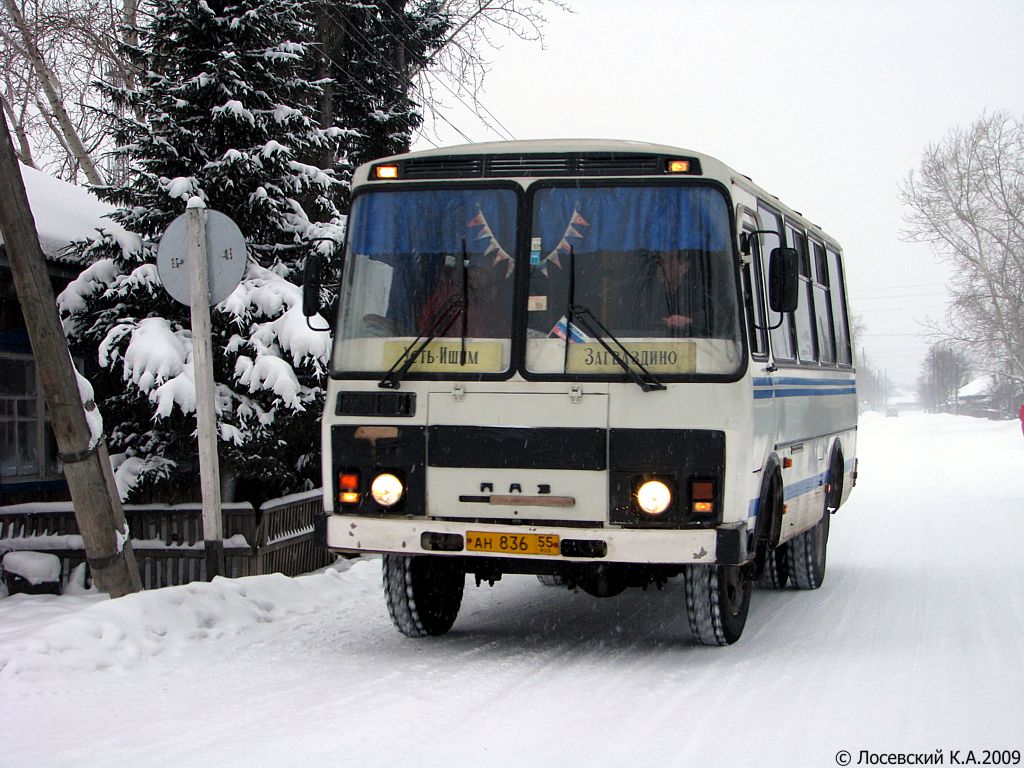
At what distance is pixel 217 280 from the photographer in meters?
9.21

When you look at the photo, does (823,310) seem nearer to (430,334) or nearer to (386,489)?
(430,334)

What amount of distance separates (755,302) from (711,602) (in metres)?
1.85

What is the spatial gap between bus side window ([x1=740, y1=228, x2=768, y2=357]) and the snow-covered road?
6.22 feet

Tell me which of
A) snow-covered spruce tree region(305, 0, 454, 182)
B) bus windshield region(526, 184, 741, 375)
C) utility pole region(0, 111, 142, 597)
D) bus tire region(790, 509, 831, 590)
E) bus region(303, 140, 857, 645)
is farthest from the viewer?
snow-covered spruce tree region(305, 0, 454, 182)

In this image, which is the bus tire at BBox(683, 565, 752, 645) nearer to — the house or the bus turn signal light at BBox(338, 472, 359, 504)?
the bus turn signal light at BBox(338, 472, 359, 504)

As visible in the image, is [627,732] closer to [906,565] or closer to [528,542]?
[528,542]

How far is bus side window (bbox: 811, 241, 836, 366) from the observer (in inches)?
441

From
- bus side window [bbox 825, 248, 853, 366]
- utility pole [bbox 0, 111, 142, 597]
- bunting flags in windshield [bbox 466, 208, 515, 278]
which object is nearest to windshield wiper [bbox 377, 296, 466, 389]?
bunting flags in windshield [bbox 466, 208, 515, 278]

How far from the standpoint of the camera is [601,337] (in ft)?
24.8

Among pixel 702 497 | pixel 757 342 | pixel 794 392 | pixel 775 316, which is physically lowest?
pixel 702 497

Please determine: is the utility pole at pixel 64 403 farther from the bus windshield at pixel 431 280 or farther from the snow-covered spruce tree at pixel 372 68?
the snow-covered spruce tree at pixel 372 68

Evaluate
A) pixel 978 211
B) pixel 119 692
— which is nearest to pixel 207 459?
pixel 119 692

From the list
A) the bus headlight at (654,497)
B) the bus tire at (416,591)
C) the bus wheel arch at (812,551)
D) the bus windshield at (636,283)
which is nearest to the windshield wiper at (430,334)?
the bus windshield at (636,283)

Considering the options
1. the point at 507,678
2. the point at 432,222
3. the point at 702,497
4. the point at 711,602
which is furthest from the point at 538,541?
the point at 432,222
